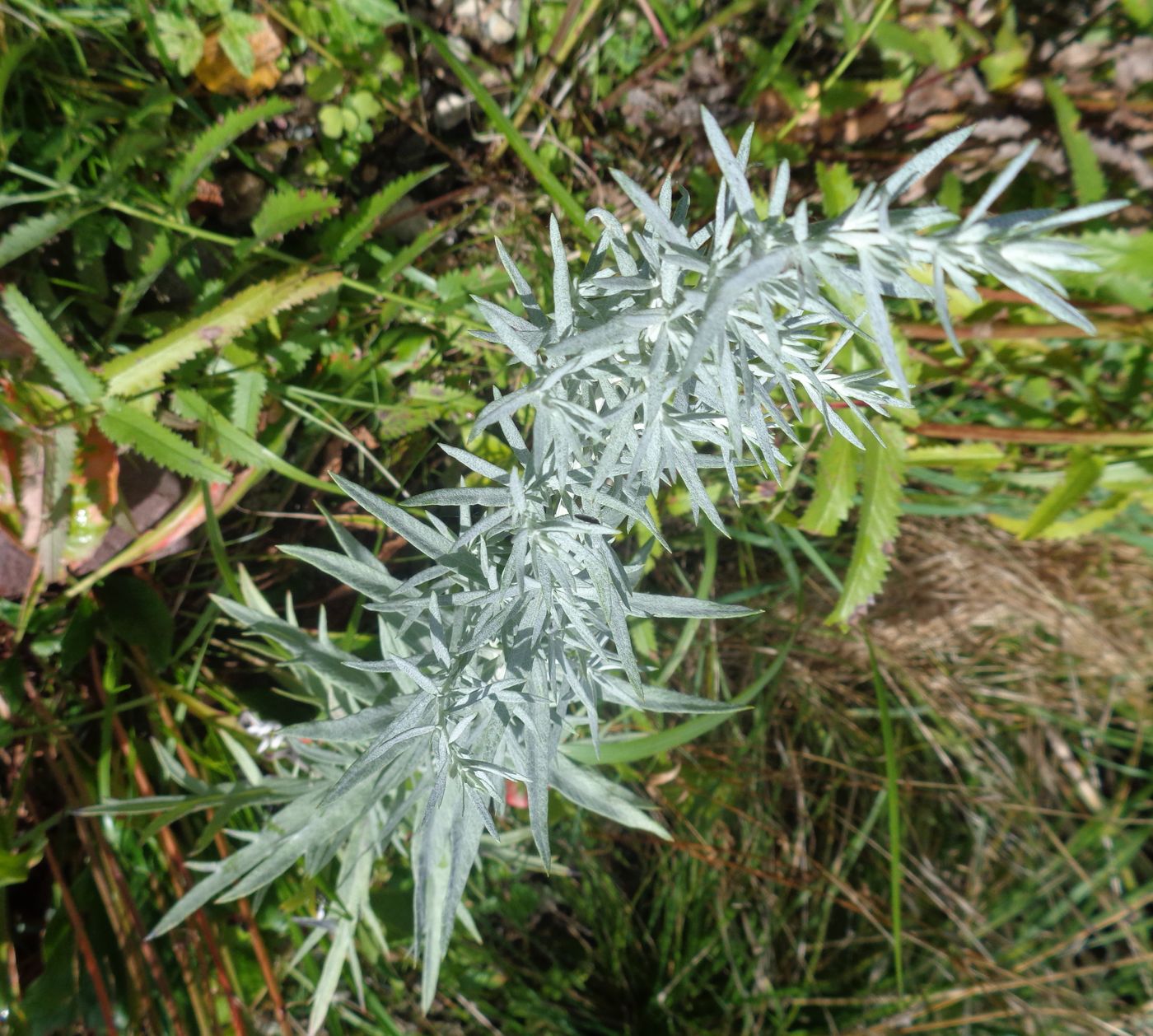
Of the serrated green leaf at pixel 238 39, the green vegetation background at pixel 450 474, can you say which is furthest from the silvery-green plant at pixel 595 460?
the serrated green leaf at pixel 238 39

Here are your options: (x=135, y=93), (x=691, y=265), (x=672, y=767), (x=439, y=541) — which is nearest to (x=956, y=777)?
(x=672, y=767)

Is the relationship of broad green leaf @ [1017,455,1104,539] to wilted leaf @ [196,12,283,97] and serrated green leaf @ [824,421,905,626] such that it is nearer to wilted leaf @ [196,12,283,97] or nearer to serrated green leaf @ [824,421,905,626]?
serrated green leaf @ [824,421,905,626]

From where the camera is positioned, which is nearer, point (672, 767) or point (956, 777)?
point (672, 767)

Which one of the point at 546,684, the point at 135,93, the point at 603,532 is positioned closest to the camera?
the point at 603,532

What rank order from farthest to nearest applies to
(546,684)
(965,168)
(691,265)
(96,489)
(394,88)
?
(965,168) → (394,88) → (96,489) → (546,684) → (691,265)

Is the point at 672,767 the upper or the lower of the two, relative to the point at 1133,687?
upper

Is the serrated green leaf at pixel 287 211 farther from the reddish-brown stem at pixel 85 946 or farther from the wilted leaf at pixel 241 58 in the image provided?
the reddish-brown stem at pixel 85 946

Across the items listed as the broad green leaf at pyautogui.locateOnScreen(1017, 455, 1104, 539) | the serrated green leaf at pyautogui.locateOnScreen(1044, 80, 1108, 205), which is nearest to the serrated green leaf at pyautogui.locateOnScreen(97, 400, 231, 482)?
the broad green leaf at pyautogui.locateOnScreen(1017, 455, 1104, 539)

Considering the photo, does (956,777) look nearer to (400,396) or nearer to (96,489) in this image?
(400,396)
